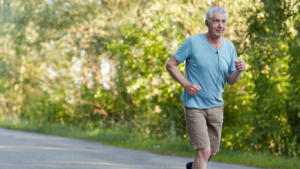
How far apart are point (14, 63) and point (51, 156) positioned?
645 inches

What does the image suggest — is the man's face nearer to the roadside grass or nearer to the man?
the man

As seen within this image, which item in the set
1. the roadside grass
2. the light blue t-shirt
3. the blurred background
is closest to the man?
the light blue t-shirt

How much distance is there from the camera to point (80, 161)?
25.8 ft

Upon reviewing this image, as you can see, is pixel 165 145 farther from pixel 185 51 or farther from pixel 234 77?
pixel 185 51

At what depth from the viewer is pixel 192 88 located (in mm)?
4102

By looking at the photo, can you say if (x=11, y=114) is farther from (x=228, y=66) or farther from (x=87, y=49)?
(x=228, y=66)

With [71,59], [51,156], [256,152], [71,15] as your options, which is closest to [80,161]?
[51,156]

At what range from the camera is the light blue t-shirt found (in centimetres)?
420

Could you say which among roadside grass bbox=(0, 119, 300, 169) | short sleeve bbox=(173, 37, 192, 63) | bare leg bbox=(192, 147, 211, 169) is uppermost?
short sleeve bbox=(173, 37, 192, 63)

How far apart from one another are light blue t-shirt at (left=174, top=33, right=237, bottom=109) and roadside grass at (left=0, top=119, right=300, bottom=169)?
359 centimetres

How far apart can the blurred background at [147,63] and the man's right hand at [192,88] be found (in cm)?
483

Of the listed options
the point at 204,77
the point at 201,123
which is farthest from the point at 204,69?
the point at 201,123

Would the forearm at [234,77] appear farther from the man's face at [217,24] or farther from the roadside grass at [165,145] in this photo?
the roadside grass at [165,145]

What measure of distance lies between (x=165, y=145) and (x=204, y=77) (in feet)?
23.0
